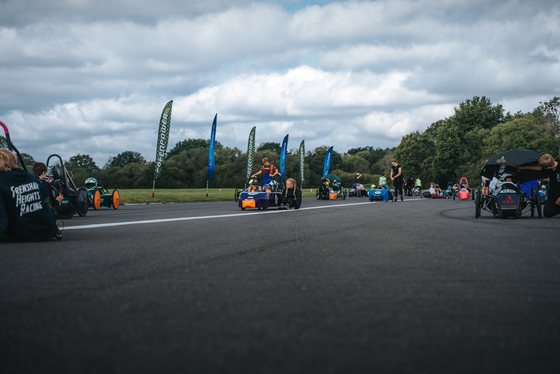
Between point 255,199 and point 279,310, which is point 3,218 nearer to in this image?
point 279,310

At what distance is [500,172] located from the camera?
42.5 feet

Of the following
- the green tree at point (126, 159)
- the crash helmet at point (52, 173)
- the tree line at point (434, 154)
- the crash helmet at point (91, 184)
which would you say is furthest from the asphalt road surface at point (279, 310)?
the green tree at point (126, 159)

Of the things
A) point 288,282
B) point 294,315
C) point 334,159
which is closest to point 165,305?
point 294,315

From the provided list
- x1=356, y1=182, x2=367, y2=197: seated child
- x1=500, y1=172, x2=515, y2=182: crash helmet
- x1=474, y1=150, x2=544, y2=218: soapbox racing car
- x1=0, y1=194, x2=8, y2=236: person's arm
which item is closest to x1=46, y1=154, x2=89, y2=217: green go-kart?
x1=0, y1=194, x2=8, y2=236: person's arm

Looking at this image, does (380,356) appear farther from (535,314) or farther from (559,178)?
(559,178)

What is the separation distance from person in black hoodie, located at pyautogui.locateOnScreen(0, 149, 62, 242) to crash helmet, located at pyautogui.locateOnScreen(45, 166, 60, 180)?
516 cm

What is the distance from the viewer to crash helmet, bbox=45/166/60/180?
468 inches

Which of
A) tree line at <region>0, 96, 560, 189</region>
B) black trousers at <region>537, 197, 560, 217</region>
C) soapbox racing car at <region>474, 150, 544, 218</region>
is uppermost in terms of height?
tree line at <region>0, 96, 560, 189</region>

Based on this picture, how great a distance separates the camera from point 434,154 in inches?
3516

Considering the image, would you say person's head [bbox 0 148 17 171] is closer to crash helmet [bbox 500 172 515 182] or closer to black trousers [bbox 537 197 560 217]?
crash helmet [bbox 500 172 515 182]

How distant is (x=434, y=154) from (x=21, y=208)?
89.0m

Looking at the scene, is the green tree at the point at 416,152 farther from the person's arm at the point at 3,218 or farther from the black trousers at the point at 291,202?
the person's arm at the point at 3,218

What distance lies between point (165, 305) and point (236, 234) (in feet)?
15.2

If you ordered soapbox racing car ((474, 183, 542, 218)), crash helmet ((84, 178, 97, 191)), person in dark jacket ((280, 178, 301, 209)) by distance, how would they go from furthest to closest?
crash helmet ((84, 178, 97, 191))
person in dark jacket ((280, 178, 301, 209))
soapbox racing car ((474, 183, 542, 218))
